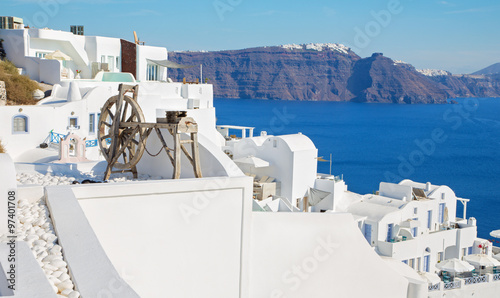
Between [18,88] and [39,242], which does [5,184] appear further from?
[18,88]

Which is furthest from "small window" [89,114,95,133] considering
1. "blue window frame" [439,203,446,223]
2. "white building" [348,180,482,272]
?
"blue window frame" [439,203,446,223]

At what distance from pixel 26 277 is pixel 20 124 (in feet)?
48.7

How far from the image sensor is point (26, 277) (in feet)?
14.0

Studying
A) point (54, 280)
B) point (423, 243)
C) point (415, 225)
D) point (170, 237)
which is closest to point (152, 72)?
point (415, 225)

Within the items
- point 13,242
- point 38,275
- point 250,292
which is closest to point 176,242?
point 250,292

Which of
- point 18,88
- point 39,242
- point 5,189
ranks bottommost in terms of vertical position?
point 39,242

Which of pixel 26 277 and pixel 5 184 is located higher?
pixel 5 184

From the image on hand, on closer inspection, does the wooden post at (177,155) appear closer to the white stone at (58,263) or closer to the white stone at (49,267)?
the white stone at (58,263)

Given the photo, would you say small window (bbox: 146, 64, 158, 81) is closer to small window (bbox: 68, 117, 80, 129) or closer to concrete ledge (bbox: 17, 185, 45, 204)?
small window (bbox: 68, 117, 80, 129)

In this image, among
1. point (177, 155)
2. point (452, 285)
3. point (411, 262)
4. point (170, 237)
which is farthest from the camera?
point (411, 262)

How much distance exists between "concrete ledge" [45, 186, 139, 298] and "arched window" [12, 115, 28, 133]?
12128mm

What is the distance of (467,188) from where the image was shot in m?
63.9

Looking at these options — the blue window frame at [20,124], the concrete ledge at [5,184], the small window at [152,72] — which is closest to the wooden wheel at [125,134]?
the concrete ledge at [5,184]

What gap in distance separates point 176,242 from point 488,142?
369 ft
